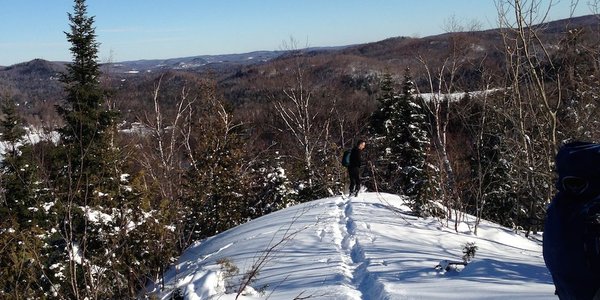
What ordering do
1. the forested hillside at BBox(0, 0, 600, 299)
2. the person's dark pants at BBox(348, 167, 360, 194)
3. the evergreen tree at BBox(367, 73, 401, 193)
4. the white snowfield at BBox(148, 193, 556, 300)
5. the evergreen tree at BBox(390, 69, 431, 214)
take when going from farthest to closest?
1. the evergreen tree at BBox(367, 73, 401, 193)
2. the evergreen tree at BBox(390, 69, 431, 214)
3. the person's dark pants at BBox(348, 167, 360, 194)
4. the forested hillside at BBox(0, 0, 600, 299)
5. the white snowfield at BBox(148, 193, 556, 300)

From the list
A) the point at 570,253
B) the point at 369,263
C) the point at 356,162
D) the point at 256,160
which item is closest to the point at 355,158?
the point at 356,162

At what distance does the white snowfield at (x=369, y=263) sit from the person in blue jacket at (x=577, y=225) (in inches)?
84.1

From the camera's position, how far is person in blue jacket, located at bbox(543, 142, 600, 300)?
1.95 metres

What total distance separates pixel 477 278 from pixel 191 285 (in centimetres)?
381

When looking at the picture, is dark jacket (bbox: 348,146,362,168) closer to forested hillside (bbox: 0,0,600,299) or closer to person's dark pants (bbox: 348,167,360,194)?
person's dark pants (bbox: 348,167,360,194)

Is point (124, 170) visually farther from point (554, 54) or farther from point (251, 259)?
point (554, 54)

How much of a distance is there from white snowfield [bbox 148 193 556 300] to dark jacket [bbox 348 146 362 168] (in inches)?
91.0

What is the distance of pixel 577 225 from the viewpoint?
2.01m

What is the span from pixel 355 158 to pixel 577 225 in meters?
11.4

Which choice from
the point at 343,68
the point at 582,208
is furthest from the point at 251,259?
the point at 343,68

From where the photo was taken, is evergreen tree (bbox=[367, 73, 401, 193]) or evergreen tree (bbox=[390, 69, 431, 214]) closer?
evergreen tree (bbox=[390, 69, 431, 214])

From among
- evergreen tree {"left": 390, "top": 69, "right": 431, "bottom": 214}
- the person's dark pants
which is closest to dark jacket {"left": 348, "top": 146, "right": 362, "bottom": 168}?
the person's dark pants

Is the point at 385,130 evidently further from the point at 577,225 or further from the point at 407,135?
the point at 577,225

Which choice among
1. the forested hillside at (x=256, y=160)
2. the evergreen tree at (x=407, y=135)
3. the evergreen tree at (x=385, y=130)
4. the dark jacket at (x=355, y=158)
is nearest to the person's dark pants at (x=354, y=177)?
the dark jacket at (x=355, y=158)
